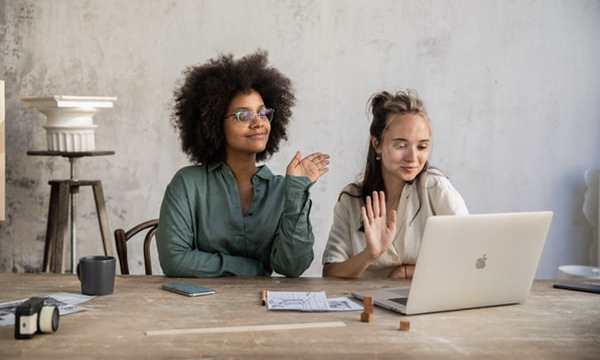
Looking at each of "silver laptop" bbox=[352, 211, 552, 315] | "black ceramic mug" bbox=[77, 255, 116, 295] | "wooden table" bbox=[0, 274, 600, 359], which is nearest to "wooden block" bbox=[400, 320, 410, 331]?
"wooden table" bbox=[0, 274, 600, 359]

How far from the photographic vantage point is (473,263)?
176 centimetres

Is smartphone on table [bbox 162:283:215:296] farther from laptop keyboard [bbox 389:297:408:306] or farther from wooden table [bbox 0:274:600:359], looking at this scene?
laptop keyboard [bbox 389:297:408:306]

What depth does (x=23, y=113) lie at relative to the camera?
4191 millimetres

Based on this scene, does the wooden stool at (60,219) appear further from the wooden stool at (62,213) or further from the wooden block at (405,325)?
the wooden block at (405,325)

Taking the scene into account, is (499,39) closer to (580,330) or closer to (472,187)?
(472,187)

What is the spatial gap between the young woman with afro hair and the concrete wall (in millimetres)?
1575

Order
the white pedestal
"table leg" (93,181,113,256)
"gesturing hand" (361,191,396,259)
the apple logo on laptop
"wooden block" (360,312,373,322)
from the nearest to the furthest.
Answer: "wooden block" (360,312,373,322) < the apple logo on laptop < "gesturing hand" (361,191,396,259) < the white pedestal < "table leg" (93,181,113,256)

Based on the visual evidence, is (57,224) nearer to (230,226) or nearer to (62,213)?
(62,213)

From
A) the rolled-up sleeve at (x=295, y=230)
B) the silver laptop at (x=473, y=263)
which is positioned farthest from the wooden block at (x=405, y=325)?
the rolled-up sleeve at (x=295, y=230)

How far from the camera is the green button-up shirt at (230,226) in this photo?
226cm

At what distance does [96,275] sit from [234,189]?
666mm

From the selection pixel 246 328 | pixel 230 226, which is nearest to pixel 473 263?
pixel 246 328

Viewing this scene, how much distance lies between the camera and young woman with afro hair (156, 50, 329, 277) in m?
2.27

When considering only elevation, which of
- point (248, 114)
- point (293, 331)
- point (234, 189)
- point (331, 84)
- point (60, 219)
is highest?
point (331, 84)
